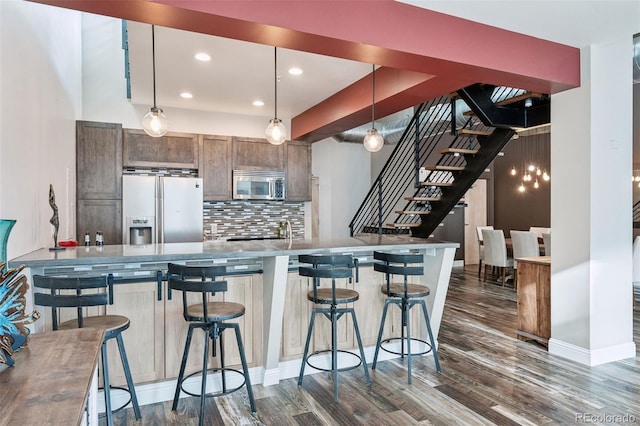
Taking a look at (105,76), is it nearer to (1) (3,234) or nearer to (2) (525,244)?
(1) (3,234)

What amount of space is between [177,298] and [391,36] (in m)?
2.30

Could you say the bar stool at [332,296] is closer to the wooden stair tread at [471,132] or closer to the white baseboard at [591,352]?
the white baseboard at [591,352]

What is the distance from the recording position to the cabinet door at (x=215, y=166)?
5.73m

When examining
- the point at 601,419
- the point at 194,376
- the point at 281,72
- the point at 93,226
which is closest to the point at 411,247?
the point at 601,419

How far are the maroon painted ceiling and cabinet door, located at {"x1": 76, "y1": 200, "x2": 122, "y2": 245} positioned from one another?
3393mm

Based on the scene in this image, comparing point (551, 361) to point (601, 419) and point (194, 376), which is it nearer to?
point (601, 419)

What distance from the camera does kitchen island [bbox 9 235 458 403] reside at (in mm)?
2643

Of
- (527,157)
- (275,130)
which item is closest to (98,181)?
(275,130)

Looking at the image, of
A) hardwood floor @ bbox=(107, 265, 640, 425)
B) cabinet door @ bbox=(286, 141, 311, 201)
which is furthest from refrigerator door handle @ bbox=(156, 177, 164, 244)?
hardwood floor @ bbox=(107, 265, 640, 425)

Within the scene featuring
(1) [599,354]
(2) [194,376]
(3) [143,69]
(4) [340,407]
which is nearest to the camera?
(4) [340,407]

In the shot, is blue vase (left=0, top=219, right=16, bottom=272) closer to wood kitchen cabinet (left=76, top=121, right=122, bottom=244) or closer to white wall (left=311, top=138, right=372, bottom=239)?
wood kitchen cabinet (left=76, top=121, right=122, bottom=244)

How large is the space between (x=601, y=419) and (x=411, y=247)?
1622 millimetres

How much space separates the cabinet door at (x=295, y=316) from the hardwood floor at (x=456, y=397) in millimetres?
233

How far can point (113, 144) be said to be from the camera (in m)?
5.18
